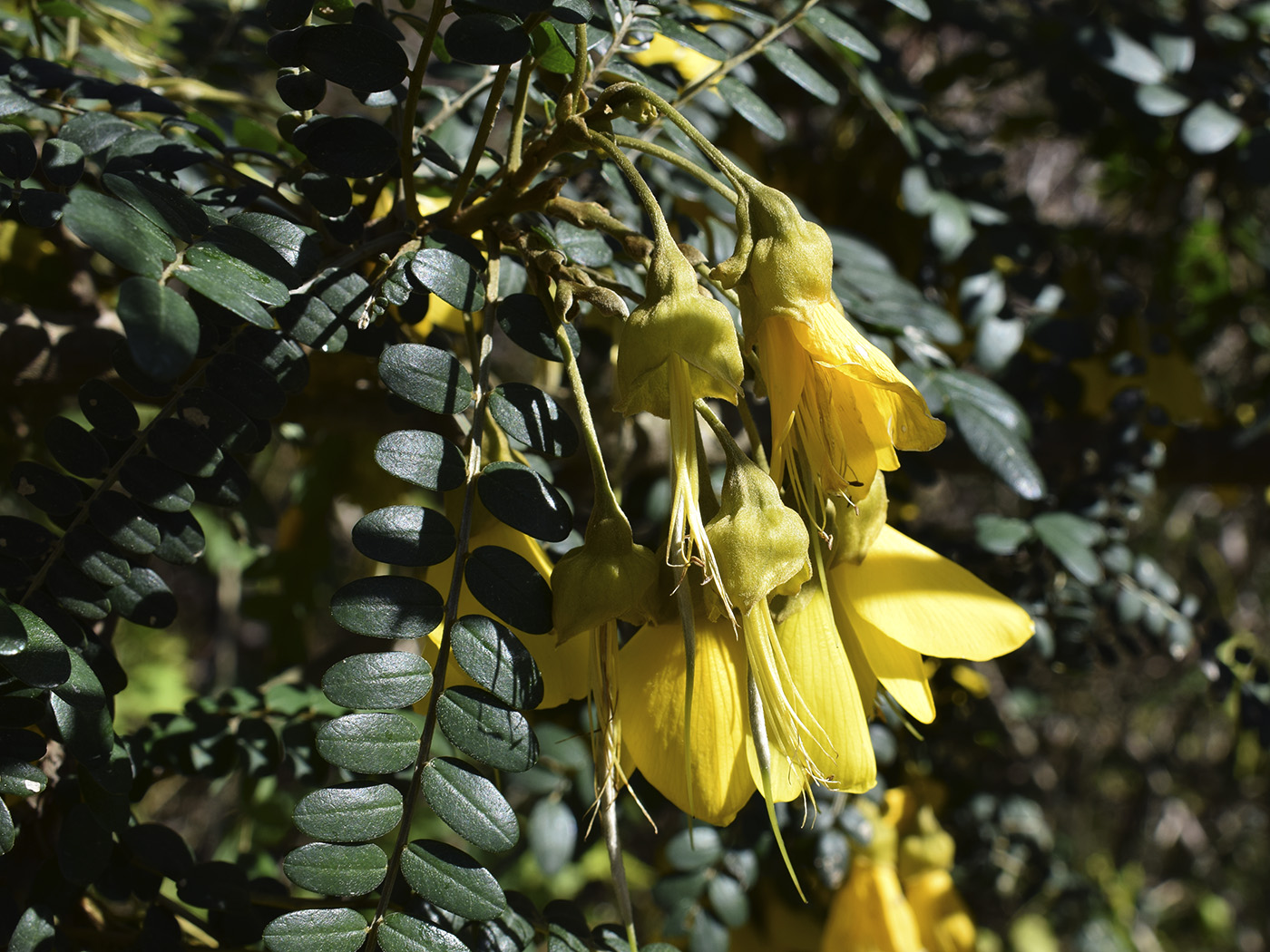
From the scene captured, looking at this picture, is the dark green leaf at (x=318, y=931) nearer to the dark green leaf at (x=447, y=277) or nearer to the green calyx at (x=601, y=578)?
the green calyx at (x=601, y=578)

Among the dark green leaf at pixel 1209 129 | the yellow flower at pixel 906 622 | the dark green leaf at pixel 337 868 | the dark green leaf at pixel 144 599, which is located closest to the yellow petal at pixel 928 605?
the yellow flower at pixel 906 622

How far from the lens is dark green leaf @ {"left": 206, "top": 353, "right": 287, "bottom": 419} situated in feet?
1.89

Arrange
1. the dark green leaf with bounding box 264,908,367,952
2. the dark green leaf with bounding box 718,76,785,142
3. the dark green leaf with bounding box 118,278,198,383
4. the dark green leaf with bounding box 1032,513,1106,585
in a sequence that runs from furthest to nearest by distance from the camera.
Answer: the dark green leaf with bounding box 1032,513,1106,585 < the dark green leaf with bounding box 718,76,785,142 < the dark green leaf with bounding box 264,908,367,952 < the dark green leaf with bounding box 118,278,198,383

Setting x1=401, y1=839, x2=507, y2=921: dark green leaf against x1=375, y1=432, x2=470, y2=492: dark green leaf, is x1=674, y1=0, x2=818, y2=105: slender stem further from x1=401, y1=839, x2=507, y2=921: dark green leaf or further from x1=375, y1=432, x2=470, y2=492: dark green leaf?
x1=401, y1=839, x2=507, y2=921: dark green leaf

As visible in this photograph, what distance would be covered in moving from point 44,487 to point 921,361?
0.67 metres

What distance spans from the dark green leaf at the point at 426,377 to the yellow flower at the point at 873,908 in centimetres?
72

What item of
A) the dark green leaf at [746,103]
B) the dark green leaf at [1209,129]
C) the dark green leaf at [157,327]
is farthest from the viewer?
the dark green leaf at [1209,129]

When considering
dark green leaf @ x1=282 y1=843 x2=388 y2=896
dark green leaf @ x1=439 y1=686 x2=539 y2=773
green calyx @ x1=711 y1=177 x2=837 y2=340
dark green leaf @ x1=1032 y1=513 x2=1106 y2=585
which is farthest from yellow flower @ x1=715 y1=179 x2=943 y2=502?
dark green leaf @ x1=1032 y1=513 x2=1106 y2=585

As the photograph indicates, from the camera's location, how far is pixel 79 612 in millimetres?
564

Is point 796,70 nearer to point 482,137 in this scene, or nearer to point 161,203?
point 482,137

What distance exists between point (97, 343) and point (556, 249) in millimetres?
512

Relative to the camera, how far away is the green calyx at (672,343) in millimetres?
501

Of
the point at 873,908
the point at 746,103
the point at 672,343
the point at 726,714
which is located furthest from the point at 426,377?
the point at 873,908

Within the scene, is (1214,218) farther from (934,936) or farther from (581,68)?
(581,68)
